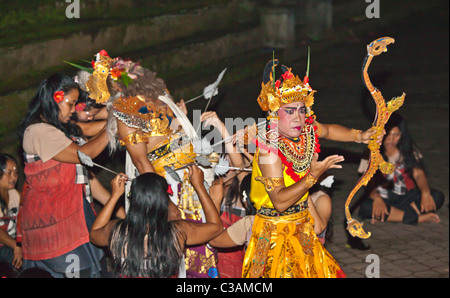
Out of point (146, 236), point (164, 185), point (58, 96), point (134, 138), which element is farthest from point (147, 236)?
point (58, 96)

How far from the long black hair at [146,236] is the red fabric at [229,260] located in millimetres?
1081

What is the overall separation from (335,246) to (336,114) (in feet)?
17.2

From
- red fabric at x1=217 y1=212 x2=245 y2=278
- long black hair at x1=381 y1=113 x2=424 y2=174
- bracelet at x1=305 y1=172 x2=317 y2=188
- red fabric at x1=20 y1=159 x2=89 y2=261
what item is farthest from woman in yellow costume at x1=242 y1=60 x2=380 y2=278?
long black hair at x1=381 y1=113 x2=424 y2=174

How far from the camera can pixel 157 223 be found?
4.07m

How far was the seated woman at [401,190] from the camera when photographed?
289 inches

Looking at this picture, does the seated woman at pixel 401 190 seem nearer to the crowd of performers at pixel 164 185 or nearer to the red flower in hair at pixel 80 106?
the crowd of performers at pixel 164 185

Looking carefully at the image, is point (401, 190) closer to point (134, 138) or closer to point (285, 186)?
point (285, 186)

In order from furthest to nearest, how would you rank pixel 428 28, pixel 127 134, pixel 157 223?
1. pixel 428 28
2. pixel 127 134
3. pixel 157 223

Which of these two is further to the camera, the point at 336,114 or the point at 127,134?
the point at 336,114

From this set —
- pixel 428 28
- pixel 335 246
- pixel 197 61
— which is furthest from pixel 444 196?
pixel 428 28

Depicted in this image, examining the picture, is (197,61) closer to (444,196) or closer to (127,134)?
(444,196)

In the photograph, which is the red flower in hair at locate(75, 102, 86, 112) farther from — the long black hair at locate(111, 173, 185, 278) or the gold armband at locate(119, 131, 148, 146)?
the long black hair at locate(111, 173, 185, 278)

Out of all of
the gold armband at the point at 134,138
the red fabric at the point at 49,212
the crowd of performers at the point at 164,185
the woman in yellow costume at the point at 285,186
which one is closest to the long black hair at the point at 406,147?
the crowd of performers at the point at 164,185

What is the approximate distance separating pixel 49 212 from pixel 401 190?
4173 mm
